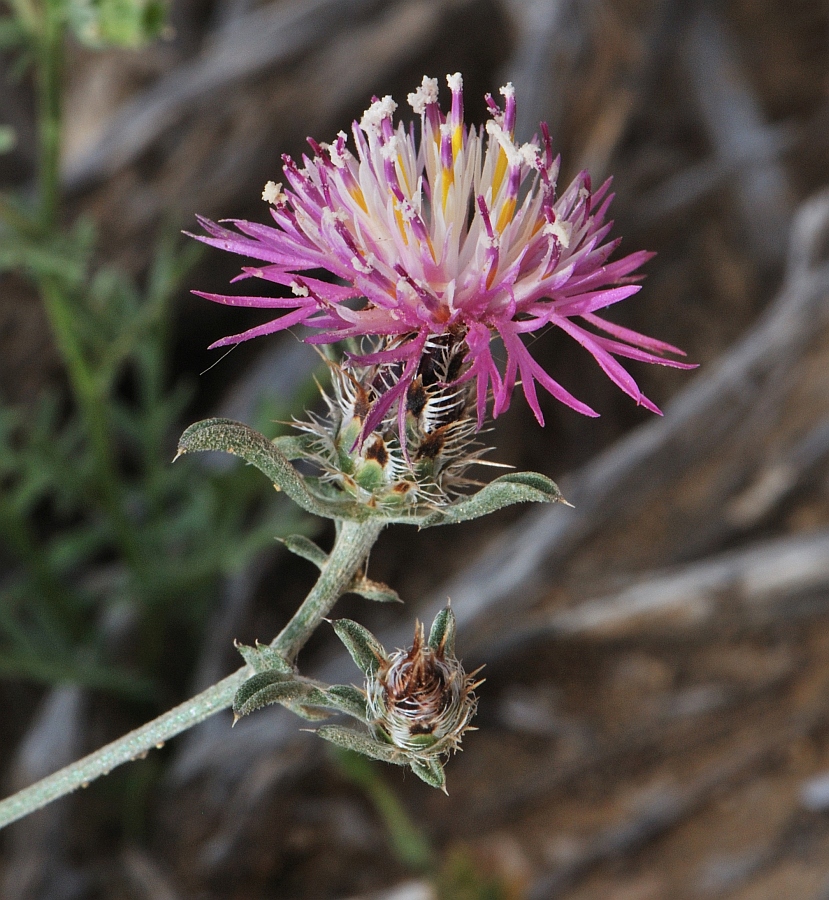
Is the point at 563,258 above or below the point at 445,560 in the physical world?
above

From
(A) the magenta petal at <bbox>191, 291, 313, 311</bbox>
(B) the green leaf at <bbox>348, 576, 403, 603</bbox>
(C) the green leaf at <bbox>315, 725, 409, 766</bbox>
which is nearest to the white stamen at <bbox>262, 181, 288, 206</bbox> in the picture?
(A) the magenta petal at <bbox>191, 291, 313, 311</bbox>

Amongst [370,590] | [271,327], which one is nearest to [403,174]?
[271,327]

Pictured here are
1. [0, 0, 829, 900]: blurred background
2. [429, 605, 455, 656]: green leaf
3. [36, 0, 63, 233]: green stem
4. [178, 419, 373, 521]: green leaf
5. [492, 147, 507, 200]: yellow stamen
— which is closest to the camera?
[178, 419, 373, 521]: green leaf

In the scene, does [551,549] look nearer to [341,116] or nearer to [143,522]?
[143,522]

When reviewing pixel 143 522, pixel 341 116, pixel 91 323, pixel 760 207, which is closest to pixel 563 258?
pixel 91 323

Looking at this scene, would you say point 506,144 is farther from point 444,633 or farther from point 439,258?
point 444,633

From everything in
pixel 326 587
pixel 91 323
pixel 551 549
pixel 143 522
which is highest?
pixel 91 323

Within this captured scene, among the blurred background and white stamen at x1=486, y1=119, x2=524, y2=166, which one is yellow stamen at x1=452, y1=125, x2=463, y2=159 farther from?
the blurred background
